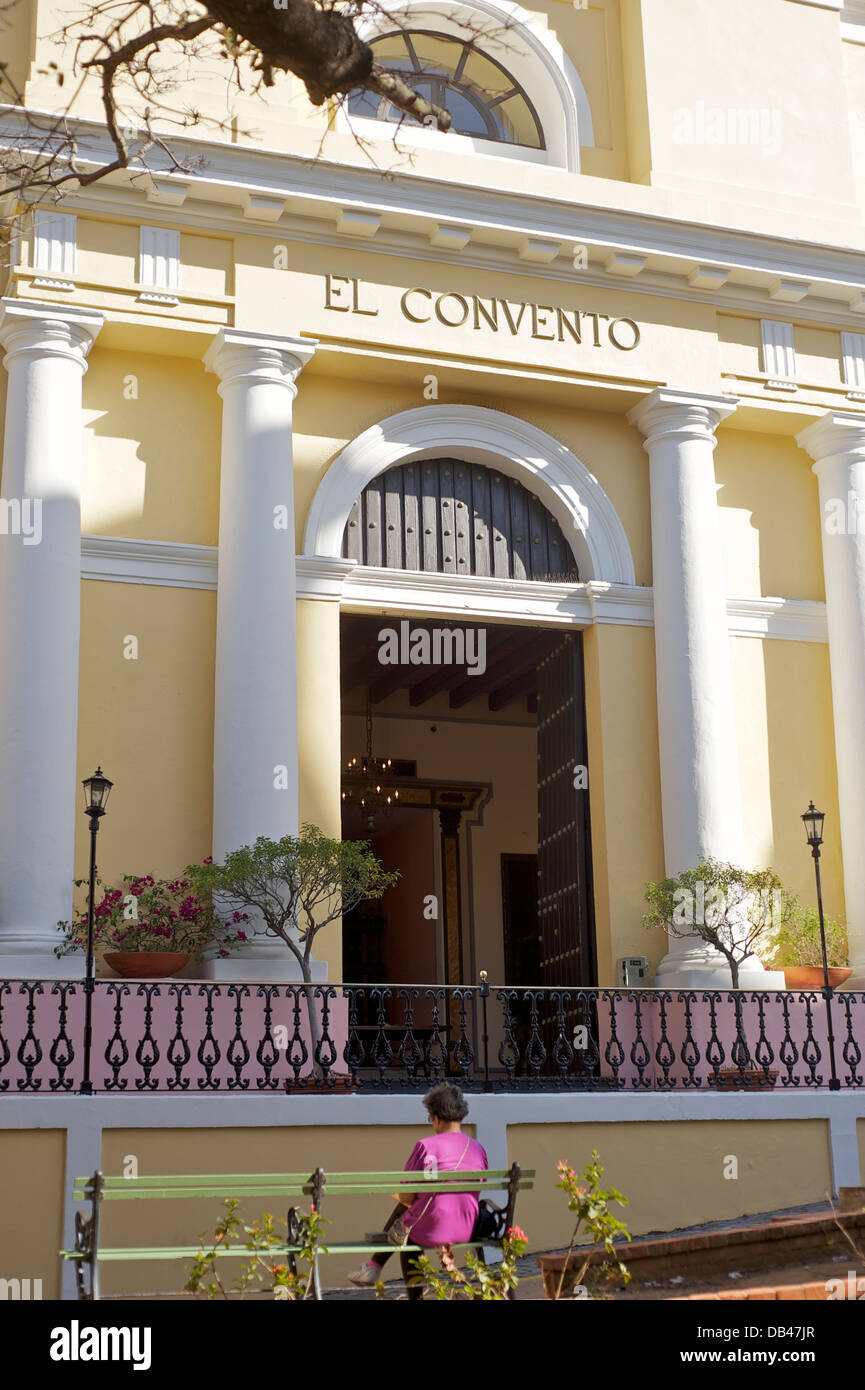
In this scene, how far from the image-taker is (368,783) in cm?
1938

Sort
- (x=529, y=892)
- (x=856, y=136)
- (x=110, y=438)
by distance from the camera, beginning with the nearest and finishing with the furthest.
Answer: (x=110, y=438) < (x=856, y=136) < (x=529, y=892)

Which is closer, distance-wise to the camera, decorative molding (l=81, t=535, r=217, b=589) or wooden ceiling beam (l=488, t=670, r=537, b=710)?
decorative molding (l=81, t=535, r=217, b=589)

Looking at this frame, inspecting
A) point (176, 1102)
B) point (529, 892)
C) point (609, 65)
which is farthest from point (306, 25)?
point (529, 892)

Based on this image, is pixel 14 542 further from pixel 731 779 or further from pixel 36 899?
pixel 731 779

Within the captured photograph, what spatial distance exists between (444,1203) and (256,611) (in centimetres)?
635

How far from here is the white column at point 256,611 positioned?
40.9 feet

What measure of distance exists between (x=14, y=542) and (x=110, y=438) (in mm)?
1438

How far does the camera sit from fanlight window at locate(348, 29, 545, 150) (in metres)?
15.5

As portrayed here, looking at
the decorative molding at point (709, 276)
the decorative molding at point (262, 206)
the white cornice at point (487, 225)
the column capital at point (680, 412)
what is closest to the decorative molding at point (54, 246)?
the white cornice at point (487, 225)

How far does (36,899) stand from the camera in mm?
11758

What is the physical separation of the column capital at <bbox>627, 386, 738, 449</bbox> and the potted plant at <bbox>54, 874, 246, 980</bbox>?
6043 mm

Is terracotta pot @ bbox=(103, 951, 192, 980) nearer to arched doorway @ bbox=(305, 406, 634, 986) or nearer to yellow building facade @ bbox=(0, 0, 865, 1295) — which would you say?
yellow building facade @ bbox=(0, 0, 865, 1295)

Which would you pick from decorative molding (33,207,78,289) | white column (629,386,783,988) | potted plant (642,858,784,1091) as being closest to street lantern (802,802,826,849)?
potted plant (642,858,784,1091)

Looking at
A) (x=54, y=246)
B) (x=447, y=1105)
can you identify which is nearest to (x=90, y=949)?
(x=447, y=1105)
